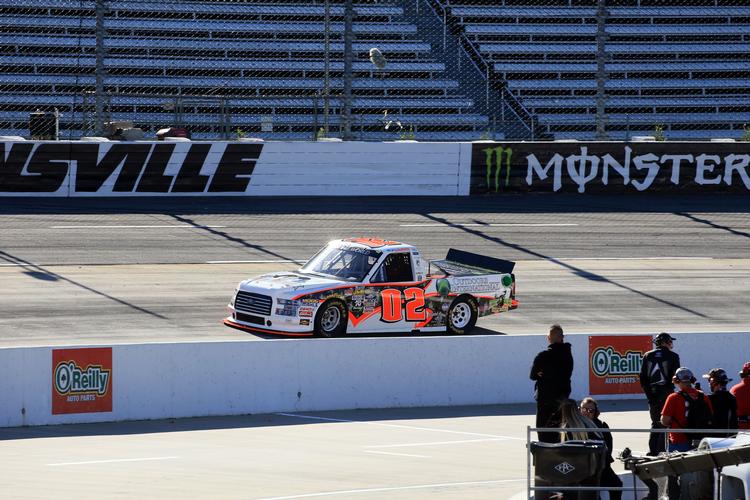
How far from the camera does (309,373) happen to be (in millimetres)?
15922

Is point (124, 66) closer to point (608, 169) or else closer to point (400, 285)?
point (608, 169)

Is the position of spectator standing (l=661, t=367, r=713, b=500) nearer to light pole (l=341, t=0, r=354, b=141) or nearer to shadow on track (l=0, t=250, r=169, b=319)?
shadow on track (l=0, t=250, r=169, b=319)

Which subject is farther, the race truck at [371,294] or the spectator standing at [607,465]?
the race truck at [371,294]

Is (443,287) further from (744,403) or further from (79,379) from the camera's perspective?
(744,403)

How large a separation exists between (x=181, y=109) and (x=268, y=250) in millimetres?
5106

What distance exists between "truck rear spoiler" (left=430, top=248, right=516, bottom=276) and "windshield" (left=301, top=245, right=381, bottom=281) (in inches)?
54.2

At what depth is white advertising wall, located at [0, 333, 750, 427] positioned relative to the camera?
14652 mm

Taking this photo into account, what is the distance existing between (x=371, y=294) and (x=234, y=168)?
9340 millimetres

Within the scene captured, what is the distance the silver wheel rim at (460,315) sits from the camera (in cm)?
1844

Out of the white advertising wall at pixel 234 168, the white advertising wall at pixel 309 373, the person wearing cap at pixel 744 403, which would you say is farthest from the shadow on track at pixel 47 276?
the person wearing cap at pixel 744 403

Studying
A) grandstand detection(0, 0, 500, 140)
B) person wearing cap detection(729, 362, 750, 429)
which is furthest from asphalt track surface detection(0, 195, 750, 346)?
person wearing cap detection(729, 362, 750, 429)

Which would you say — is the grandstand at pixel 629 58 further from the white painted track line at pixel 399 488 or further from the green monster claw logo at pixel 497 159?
the white painted track line at pixel 399 488

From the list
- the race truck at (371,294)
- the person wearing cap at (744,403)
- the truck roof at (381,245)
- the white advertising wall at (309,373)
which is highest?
the truck roof at (381,245)

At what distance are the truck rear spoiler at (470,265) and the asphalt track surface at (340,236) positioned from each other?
943 mm
